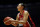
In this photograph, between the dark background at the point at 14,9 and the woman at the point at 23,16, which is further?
the dark background at the point at 14,9

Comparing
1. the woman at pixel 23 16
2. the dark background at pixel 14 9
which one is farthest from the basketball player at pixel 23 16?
the dark background at pixel 14 9

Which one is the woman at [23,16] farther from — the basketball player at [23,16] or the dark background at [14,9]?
the dark background at [14,9]

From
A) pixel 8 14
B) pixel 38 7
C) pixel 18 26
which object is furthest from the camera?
pixel 8 14

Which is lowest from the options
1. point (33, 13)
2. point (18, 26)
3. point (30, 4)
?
point (18, 26)

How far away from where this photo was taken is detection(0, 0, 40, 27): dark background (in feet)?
7.02

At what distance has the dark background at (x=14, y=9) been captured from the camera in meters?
2.14

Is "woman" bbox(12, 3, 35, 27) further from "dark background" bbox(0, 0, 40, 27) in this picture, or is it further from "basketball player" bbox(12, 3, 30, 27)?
"dark background" bbox(0, 0, 40, 27)

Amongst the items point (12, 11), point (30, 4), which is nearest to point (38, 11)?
point (30, 4)

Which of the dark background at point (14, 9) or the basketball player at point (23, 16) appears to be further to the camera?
the dark background at point (14, 9)

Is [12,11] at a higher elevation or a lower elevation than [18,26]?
higher

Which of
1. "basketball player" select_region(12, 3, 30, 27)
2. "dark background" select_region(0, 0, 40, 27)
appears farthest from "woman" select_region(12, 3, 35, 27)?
"dark background" select_region(0, 0, 40, 27)

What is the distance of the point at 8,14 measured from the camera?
7.54ft

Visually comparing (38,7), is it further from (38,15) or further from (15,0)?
(15,0)

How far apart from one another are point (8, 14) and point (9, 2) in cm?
27
